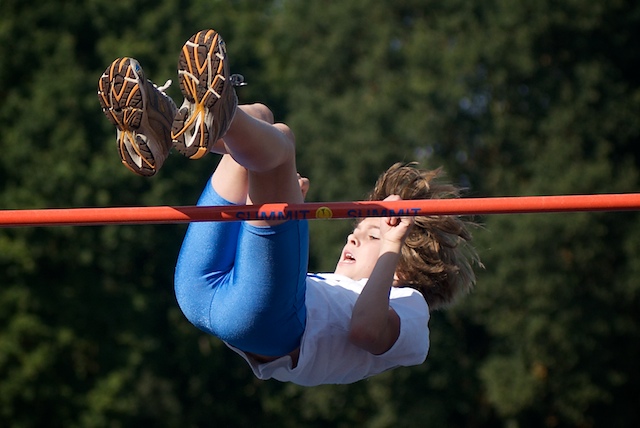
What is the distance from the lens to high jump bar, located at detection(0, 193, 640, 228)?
294cm

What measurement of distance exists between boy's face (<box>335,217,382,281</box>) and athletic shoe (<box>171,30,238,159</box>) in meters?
1.02

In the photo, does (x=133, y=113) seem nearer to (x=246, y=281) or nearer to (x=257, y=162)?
(x=257, y=162)

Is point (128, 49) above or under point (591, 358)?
above

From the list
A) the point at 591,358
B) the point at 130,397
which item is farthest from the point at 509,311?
the point at 130,397

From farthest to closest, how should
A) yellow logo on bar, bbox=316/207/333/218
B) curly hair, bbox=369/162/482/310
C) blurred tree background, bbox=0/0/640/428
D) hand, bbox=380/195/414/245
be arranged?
blurred tree background, bbox=0/0/640/428
curly hair, bbox=369/162/482/310
hand, bbox=380/195/414/245
yellow logo on bar, bbox=316/207/333/218

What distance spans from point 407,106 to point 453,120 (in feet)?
2.19

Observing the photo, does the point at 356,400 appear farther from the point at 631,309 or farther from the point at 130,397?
the point at 631,309

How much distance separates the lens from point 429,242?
3658mm

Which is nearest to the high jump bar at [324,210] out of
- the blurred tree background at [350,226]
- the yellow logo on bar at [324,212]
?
the yellow logo on bar at [324,212]

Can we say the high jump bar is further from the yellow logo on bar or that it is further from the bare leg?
the bare leg

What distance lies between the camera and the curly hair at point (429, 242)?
11.9 ft

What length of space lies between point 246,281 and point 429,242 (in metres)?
0.81

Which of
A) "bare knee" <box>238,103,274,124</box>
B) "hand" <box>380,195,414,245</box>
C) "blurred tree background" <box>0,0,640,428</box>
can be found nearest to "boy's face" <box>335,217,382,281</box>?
"hand" <box>380,195,414,245</box>

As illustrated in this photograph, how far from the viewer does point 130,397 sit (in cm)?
1313
